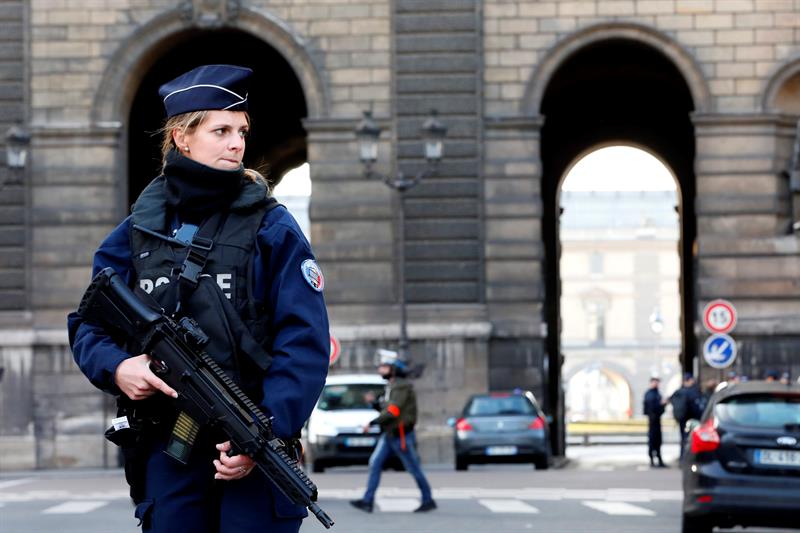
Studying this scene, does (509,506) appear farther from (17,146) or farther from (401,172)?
(17,146)

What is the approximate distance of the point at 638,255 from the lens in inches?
4537

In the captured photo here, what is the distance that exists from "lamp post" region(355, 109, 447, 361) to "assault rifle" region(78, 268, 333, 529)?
25.3 m

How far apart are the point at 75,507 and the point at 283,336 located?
15.1 metres

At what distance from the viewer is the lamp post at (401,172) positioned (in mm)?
31703

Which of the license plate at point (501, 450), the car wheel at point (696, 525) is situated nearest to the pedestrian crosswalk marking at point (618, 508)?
the car wheel at point (696, 525)

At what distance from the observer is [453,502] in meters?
21.5

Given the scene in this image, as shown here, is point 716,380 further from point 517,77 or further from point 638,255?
point 638,255

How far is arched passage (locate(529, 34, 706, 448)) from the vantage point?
140 ft

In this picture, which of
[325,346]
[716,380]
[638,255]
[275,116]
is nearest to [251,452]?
[325,346]

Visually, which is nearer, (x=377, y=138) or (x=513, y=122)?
(x=377, y=138)

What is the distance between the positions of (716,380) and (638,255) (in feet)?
274

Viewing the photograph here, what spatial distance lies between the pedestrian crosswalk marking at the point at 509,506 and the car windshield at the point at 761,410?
4.35 meters

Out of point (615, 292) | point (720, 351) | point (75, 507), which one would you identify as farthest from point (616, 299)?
point (75, 507)

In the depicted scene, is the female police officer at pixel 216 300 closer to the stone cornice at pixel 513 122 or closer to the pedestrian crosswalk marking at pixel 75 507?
the pedestrian crosswalk marking at pixel 75 507
